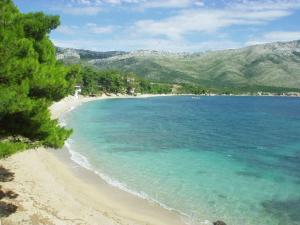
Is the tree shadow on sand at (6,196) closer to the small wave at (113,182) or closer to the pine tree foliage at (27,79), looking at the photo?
the pine tree foliage at (27,79)

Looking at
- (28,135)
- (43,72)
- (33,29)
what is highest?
(33,29)

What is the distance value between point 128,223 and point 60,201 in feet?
17.1

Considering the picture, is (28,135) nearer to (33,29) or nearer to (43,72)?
(43,72)

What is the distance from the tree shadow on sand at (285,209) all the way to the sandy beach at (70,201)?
7651mm

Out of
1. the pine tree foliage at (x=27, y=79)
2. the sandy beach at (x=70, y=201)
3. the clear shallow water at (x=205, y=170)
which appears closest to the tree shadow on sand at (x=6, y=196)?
the sandy beach at (x=70, y=201)

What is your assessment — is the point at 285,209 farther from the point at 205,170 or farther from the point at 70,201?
the point at 70,201

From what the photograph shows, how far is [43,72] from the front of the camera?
17766 millimetres

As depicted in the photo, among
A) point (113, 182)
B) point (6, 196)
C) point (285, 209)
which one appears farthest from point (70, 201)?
point (285, 209)

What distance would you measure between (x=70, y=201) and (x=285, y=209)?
16334 millimetres

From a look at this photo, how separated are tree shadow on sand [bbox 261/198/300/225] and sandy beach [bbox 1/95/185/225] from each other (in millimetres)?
7651

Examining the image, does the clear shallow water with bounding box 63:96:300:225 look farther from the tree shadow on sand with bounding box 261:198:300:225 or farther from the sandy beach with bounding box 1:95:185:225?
the sandy beach with bounding box 1:95:185:225

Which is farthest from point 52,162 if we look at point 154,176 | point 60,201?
point 60,201

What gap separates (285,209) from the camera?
103 ft

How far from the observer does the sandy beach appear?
24453 millimetres
